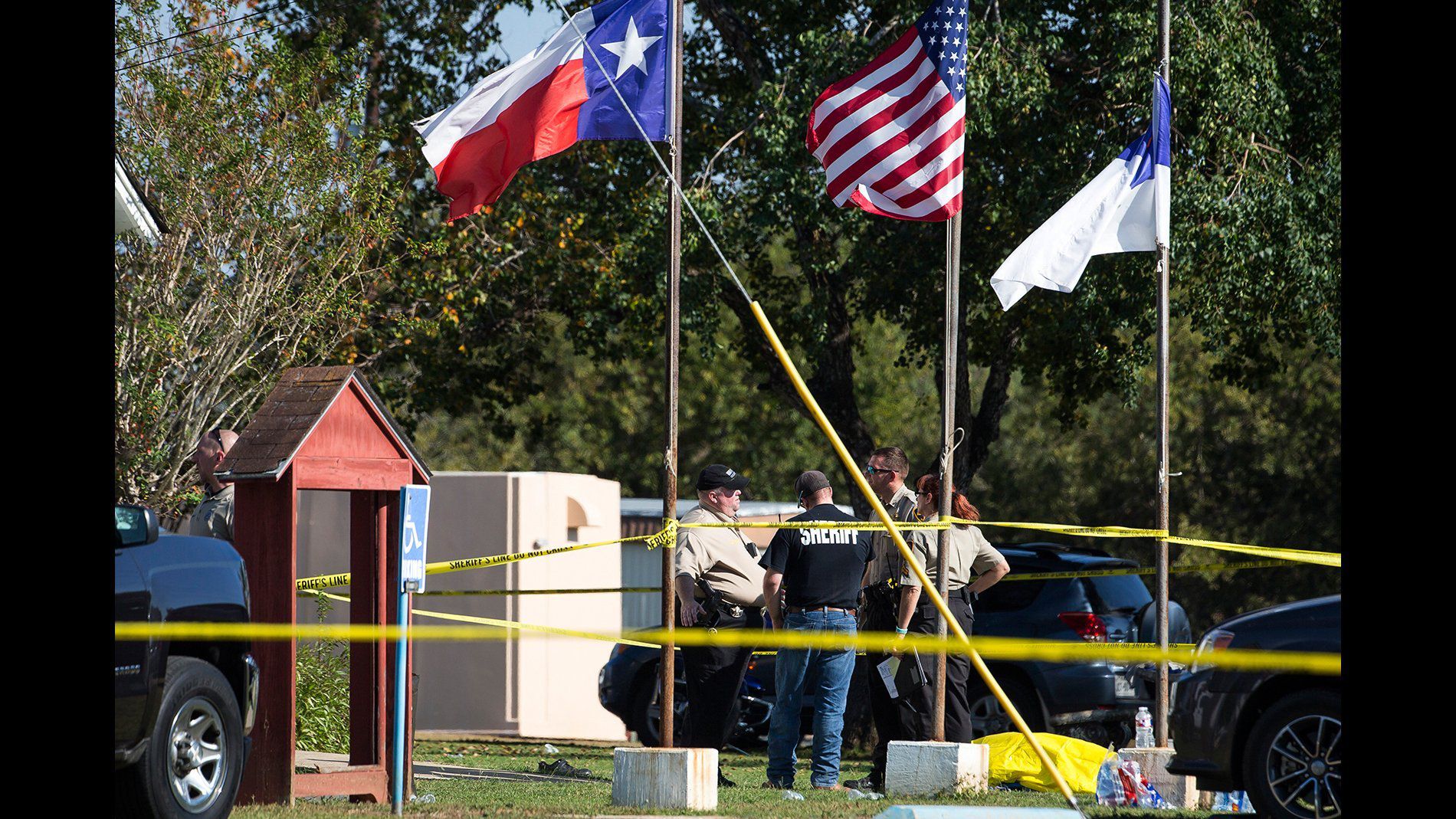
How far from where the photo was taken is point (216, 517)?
33.1 feet

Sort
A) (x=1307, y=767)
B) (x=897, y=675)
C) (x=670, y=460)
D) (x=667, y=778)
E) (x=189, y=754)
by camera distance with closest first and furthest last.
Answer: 1. (x=189, y=754)
2. (x=1307, y=767)
3. (x=667, y=778)
4. (x=670, y=460)
5. (x=897, y=675)

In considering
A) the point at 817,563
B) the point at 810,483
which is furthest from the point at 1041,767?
the point at 810,483

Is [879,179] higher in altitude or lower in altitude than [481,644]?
higher

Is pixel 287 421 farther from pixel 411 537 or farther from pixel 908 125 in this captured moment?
pixel 908 125

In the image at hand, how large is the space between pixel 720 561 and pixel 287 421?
2831mm

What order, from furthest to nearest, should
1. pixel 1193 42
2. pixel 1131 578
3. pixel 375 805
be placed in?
pixel 1193 42
pixel 1131 578
pixel 375 805

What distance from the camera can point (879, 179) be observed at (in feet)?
33.6

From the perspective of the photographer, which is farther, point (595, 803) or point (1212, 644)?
point (595, 803)

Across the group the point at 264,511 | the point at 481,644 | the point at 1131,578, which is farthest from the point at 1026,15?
the point at 264,511

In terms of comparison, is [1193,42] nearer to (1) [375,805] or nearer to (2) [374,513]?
(2) [374,513]

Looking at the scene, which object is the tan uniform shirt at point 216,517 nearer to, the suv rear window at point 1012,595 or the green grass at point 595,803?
the green grass at point 595,803

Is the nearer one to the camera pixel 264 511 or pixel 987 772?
pixel 264 511

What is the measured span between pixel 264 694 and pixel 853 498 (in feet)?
34.0
